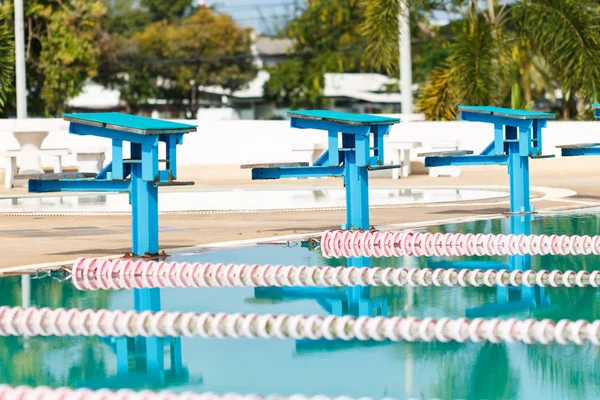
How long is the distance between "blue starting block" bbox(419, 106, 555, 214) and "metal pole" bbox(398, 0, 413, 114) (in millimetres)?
13175

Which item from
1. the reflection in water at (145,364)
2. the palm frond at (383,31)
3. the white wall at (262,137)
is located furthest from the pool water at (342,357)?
the palm frond at (383,31)

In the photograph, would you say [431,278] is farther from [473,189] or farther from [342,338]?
[473,189]

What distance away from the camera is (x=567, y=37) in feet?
80.1

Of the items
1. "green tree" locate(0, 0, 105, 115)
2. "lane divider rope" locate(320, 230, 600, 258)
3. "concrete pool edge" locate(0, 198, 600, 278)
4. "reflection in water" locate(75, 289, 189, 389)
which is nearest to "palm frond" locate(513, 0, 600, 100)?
"concrete pool edge" locate(0, 198, 600, 278)

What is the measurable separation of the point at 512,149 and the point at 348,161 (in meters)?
2.47

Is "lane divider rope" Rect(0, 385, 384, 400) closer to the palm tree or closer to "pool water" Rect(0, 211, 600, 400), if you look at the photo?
"pool water" Rect(0, 211, 600, 400)

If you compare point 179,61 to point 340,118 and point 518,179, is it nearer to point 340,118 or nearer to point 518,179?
point 518,179

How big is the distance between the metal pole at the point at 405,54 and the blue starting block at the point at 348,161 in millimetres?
15014

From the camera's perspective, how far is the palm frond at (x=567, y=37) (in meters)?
24.0

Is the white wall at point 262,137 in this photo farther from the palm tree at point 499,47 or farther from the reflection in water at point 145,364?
the reflection in water at point 145,364

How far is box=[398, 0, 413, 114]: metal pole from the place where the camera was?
25703mm

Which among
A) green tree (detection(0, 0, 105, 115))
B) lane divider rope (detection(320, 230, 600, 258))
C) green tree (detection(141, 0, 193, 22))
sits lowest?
lane divider rope (detection(320, 230, 600, 258))

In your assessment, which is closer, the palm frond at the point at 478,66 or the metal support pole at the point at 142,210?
the metal support pole at the point at 142,210

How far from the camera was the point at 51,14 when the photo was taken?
4350 centimetres
